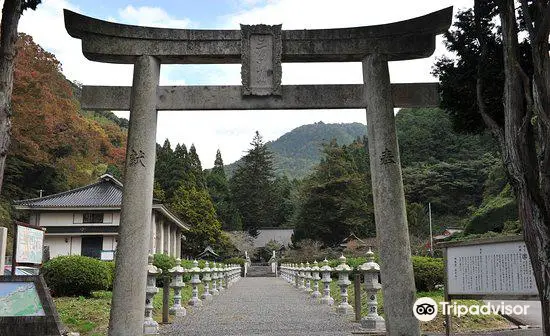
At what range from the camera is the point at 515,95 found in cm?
609

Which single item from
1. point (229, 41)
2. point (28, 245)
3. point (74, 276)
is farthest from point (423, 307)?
point (74, 276)

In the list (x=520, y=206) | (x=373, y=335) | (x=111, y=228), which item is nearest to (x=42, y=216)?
(x=111, y=228)

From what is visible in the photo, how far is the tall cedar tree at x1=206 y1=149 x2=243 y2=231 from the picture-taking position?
67.6m

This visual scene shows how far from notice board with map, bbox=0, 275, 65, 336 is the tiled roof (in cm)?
2884

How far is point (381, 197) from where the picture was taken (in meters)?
6.97

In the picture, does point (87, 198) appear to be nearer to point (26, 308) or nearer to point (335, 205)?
point (335, 205)

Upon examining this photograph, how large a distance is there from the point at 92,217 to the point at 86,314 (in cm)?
2725

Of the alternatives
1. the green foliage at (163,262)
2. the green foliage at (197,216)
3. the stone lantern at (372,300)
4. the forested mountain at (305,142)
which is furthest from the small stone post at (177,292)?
the forested mountain at (305,142)

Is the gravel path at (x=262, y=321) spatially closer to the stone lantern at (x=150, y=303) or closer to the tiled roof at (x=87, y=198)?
the stone lantern at (x=150, y=303)

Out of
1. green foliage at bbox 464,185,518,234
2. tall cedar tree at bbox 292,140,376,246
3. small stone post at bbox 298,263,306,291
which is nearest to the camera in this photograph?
small stone post at bbox 298,263,306,291

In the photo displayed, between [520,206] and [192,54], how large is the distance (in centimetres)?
502

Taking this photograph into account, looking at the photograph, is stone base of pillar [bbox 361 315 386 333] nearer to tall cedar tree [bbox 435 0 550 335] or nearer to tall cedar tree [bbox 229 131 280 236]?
tall cedar tree [bbox 435 0 550 335]

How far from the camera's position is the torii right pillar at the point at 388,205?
6707 mm

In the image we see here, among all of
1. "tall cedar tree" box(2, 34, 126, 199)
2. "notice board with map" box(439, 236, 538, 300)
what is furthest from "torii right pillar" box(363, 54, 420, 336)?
"tall cedar tree" box(2, 34, 126, 199)
